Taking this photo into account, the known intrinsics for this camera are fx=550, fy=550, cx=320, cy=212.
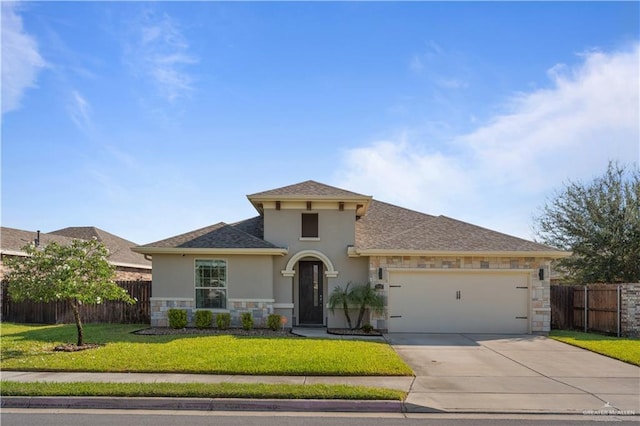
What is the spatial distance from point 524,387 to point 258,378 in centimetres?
480

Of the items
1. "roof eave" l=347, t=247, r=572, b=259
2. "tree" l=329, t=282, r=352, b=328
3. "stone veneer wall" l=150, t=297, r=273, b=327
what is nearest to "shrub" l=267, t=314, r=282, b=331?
"stone veneer wall" l=150, t=297, r=273, b=327

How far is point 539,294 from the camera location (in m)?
17.9

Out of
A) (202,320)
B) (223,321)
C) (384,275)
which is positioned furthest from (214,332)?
(384,275)

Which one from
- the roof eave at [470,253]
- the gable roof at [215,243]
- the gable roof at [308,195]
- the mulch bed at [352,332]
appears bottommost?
the mulch bed at [352,332]

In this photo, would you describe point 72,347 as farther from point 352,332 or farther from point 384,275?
point 384,275

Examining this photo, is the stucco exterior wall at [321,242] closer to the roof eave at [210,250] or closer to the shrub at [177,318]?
the roof eave at [210,250]

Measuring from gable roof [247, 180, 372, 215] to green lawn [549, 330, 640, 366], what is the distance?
7565mm

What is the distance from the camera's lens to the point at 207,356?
39.3 ft

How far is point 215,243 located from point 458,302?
322 inches

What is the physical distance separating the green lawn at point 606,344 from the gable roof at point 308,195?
7565 mm

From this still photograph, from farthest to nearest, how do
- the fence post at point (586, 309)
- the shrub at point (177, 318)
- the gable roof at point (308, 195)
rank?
the fence post at point (586, 309) < the gable roof at point (308, 195) < the shrub at point (177, 318)

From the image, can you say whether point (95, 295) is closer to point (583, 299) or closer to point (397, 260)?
point (397, 260)

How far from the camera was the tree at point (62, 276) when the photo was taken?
12.9 meters

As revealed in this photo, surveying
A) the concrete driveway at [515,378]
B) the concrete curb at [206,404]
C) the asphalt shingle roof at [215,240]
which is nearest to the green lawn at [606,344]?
the concrete driveway at [515,378]
